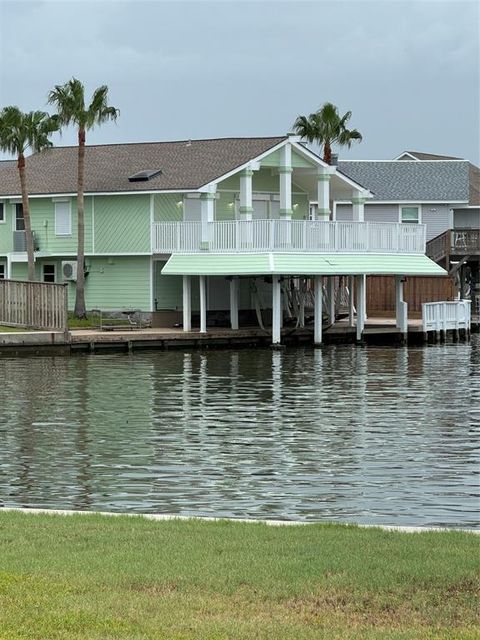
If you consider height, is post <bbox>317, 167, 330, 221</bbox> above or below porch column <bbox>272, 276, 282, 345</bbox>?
above

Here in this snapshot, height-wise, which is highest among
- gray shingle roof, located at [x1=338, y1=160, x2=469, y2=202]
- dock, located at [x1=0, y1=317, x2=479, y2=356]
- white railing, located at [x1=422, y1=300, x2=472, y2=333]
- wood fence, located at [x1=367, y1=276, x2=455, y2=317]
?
gray shingle roof, located at [x1=338, y1=160, x2=469, y2=202]

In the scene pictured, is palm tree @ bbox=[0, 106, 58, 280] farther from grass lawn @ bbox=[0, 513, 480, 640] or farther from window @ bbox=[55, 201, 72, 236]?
grass lawn @ bbox=[0, 513, 480, 640]

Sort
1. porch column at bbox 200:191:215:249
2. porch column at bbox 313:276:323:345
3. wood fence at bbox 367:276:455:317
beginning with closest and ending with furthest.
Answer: porch column at bbox 313:276:323:345 < porch column at bbox 200:191:215:249 < wood fence at bbox 367:276:455:317

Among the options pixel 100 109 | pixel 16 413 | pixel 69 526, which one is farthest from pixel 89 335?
pixel 69 526

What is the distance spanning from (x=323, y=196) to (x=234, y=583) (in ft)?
150

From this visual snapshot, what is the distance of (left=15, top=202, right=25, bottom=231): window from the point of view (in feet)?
190

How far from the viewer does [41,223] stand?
5772 centimetres

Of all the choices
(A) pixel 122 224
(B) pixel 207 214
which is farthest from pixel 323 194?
(A) pixel 122 224

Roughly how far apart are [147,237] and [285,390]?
21802 mm

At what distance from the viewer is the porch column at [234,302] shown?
51344 mm

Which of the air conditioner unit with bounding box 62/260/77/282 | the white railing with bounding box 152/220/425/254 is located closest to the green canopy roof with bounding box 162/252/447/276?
the white railing with bounding box 152/220/425/254

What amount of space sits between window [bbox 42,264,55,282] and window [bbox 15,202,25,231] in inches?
78.5

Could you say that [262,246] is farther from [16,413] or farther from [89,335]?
[16,413]

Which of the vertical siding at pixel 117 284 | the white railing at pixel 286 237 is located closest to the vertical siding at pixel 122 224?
the vertical siding at pixel 117 284
